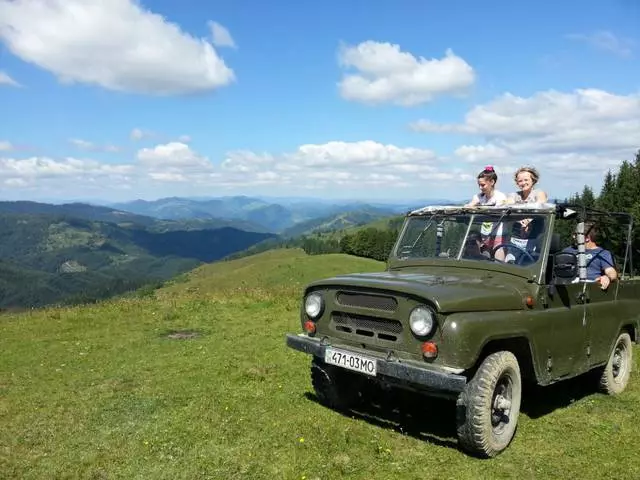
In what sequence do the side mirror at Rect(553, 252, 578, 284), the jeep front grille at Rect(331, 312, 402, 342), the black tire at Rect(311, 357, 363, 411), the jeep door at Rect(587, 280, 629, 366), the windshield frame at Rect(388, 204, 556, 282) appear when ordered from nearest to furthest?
the jeep front grille at Rect(331, 312, 402, 342)
the side mirror at Rect(553, 252, 578, 284)
the windshield frame at Rect(388, 204, 556, 282)
the black tire at Rect(311, 357, 363, 411)
the jeep door at Rect(587, 280, 629, 366)

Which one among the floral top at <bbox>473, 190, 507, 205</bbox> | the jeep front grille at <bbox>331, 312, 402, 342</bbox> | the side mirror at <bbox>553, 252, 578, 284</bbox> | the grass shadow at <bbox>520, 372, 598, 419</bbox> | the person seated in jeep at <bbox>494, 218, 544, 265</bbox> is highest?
the floral top at <bbox>473, 190, 507, 205</bbox>

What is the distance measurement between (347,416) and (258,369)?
2.75 m

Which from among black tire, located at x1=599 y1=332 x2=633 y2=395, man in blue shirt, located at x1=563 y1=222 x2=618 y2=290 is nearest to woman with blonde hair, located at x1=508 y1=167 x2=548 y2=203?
man in blue shirt, located at x1=563 y1=222 x2=618 y2=290

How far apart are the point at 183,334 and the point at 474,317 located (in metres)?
9.29

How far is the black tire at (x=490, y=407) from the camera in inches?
214

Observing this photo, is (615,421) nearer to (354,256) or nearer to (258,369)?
(258,369)

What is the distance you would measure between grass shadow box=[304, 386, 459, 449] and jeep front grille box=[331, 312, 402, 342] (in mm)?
1301

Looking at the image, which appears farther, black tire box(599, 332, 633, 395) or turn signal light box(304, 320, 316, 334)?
black tire box(599, 332, 633, 395)

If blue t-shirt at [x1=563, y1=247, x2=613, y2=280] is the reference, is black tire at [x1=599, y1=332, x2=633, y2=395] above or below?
below

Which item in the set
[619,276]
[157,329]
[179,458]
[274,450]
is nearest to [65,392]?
[179,458]

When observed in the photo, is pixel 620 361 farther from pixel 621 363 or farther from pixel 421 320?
pixel 421 320

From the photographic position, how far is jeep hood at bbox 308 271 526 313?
5.50 meters

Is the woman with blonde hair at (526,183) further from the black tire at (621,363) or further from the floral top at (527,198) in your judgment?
the black tire at (621,363)

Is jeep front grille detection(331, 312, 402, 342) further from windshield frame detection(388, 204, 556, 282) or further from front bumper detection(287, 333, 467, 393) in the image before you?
windshield frame detection(388, 204, 556, 282)
